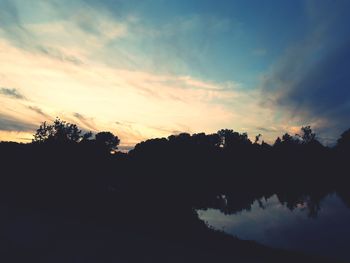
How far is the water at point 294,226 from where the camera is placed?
33344 millimetres

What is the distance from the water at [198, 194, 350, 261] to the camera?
33344mm

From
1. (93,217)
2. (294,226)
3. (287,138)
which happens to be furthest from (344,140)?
(93,217)

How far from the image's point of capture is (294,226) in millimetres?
43344

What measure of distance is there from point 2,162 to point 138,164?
6950 cm

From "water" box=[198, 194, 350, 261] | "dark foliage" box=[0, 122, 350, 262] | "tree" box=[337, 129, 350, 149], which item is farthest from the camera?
"tree" box=[337, 129, 350, 149]

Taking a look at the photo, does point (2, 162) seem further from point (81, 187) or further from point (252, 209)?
point (252, 209)

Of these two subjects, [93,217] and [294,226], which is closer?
[93,217]

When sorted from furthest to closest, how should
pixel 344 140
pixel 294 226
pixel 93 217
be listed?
pixel 344 140 → pixel 294 226 → pixel 93 217

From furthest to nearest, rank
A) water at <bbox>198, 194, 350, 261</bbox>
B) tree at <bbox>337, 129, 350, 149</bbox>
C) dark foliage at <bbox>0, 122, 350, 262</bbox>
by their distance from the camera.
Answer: tree at <bbox>337, 129, 350, 149</bbox> < water at <bbox>198, 194, 350, 261</bbox> < dark foliage at <bbox>0, 122, 350, 262</bbox>

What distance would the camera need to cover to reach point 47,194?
3134 centimetres

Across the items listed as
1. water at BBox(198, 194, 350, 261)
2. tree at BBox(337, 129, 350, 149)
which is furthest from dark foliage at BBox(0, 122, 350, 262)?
tree at BBox(337, 129, 350, 149)

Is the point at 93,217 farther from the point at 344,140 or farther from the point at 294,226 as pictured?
the point at 344,140

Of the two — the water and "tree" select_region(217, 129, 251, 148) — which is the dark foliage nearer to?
the water

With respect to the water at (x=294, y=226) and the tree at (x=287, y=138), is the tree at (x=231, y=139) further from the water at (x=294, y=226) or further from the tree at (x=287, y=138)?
the water at (x=294, y=226)
